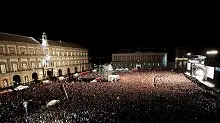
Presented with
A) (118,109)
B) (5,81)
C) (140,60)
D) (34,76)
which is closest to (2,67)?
(5,81)

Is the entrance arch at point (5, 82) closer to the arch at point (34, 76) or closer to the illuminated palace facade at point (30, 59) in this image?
the illuminated palace facade at point (30, 59)

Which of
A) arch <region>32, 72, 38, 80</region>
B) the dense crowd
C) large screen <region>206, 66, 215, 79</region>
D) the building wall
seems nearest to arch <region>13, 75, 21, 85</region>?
the building wall

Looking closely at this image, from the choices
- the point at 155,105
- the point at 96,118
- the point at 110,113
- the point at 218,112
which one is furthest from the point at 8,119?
the point at 218,112

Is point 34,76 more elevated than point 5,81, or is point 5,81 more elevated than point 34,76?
point 5,81

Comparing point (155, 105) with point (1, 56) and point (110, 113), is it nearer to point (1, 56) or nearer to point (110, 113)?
point (110, 113)

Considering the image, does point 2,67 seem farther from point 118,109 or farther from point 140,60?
point 140,60
